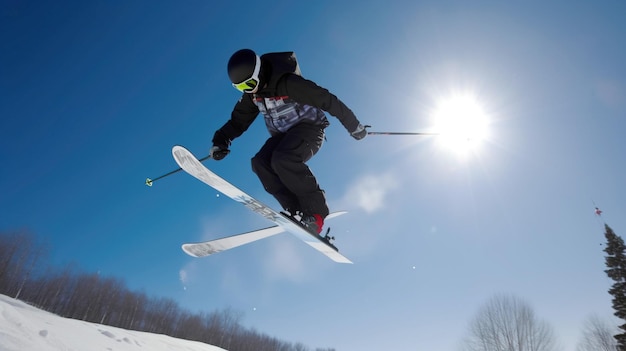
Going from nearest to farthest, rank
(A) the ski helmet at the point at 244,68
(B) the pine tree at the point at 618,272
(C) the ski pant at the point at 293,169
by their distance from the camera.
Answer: (A) the ski helmet at the point at 244,68, (C) the ski pant at the point at 293,169, (B) the pine tree at the point at 618,272

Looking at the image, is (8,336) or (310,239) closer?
(8,336)

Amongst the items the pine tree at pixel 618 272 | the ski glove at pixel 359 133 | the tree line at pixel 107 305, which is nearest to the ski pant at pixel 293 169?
the ski glove at pixel 359 133

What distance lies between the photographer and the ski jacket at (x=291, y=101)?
373 cm

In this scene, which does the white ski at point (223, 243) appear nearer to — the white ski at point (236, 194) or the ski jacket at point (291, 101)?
the white ski at point (236, 194)

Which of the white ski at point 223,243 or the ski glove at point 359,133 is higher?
the ski glove at point 359,133

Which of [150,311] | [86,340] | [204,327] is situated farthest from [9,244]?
[86,340]

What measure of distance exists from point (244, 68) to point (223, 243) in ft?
9.30

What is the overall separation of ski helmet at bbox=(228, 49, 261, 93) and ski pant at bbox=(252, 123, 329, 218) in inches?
31.7

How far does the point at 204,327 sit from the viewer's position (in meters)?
55.0

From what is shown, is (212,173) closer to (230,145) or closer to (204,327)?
(230,145)

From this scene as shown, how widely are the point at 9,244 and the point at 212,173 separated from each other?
53334 mm

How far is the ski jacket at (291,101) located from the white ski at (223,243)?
1.67m

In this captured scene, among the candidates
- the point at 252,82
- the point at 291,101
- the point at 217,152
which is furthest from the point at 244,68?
the point at 217,152

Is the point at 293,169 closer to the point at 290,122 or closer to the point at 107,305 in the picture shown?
the point at 290,122
